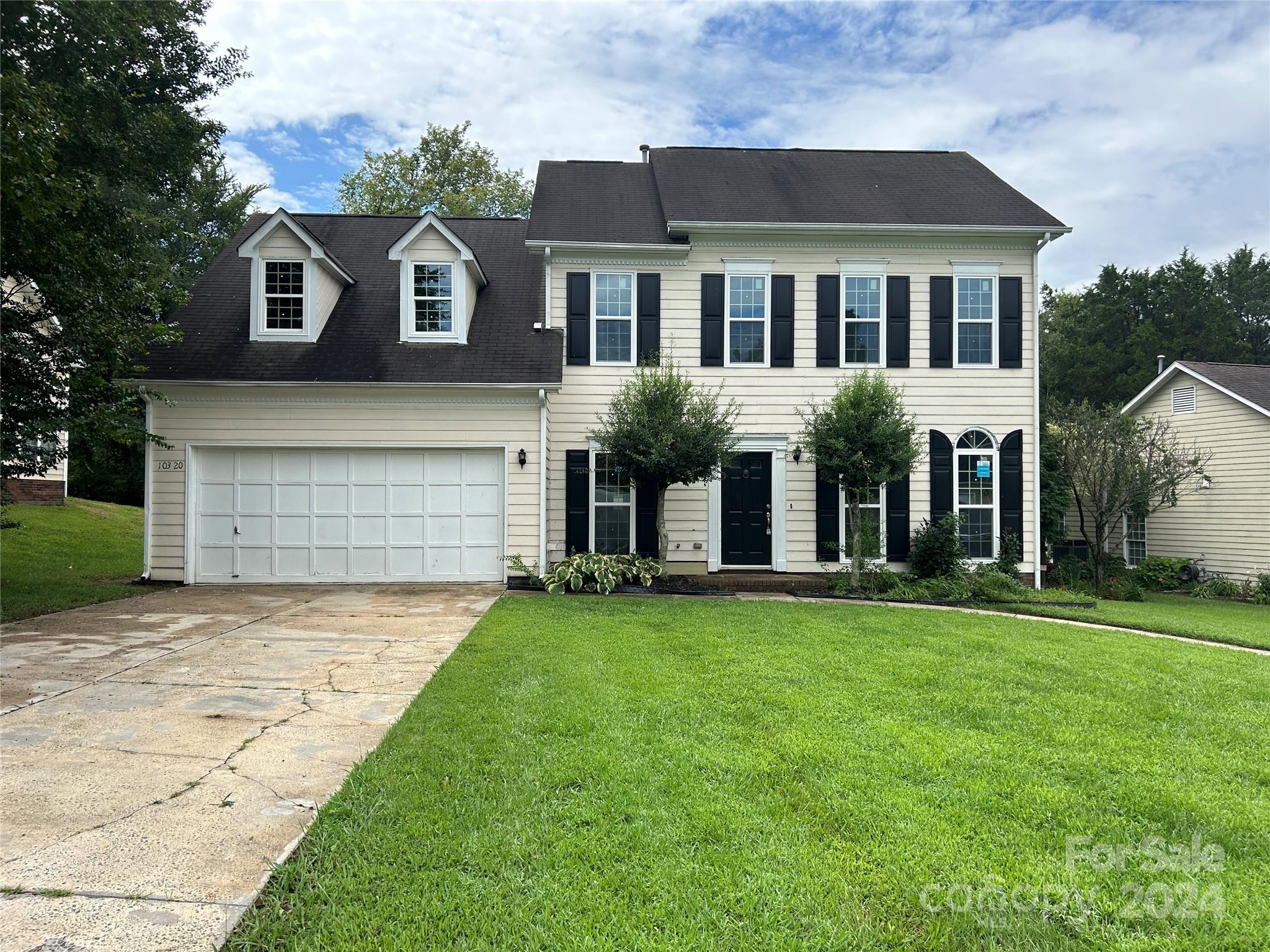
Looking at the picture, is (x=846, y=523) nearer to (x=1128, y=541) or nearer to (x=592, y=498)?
(x=592, y=498)

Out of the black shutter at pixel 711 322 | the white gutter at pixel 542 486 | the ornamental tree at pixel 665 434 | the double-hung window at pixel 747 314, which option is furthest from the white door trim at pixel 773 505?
the white gutter at pixel 542 486

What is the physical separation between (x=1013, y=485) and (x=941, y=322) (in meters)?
3.32

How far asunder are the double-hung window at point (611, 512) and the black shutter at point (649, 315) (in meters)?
2.17

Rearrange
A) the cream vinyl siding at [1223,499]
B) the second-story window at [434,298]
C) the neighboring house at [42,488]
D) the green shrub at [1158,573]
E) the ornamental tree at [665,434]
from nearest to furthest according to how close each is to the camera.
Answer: the ornamental tree at [665,434]
the second-story window at [434,298]
the cream vinyl siding at [1223,499]
the green shrub at [1158,573]
the neighboring house at [42,488]

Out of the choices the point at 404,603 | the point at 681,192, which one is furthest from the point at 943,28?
the point at 404,603

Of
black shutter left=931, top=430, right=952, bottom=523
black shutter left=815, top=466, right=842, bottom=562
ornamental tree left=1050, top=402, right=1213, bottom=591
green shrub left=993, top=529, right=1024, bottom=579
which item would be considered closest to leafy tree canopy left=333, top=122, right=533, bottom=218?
black shutter left=815, top=466, right=842, bottom=562

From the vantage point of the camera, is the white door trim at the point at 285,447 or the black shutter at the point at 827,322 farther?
the black shutter at the point at 827,322

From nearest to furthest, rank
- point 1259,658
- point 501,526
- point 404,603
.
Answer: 1. point 1259,658
2. point 404,603
3. point 501,526

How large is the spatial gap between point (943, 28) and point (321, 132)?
56.7 ft

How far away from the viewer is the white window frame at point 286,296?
12484mm

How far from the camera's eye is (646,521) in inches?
514

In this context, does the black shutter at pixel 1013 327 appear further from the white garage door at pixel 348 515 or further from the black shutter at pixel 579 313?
the white garage door at pixel 348 515

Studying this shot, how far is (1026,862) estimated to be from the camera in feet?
9.75

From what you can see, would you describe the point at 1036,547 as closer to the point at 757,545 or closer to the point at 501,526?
the point at 757,545
